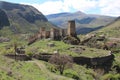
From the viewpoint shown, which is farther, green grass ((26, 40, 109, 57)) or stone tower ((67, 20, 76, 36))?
stone tower ((67, 20, 76, 36))

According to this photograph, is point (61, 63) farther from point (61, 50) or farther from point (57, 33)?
point (57, 33)

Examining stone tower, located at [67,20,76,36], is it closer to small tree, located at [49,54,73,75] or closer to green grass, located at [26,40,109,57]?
green grass, located at [26,40,109,57]

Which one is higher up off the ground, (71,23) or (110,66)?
(71,23)

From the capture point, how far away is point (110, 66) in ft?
327

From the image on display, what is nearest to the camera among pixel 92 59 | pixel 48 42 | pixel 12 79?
pixel 12 79

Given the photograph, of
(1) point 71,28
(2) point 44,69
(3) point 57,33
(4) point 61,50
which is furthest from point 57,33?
(2) point 44,69

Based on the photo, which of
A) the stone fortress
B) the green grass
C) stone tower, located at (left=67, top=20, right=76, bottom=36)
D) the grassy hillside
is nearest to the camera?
the grassy hillside

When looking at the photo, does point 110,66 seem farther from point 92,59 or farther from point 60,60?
point 60,60

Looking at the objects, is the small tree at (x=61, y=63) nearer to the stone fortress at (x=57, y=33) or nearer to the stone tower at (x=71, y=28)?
the stone fortress at (x=57, y=33)

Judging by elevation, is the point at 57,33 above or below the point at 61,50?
above

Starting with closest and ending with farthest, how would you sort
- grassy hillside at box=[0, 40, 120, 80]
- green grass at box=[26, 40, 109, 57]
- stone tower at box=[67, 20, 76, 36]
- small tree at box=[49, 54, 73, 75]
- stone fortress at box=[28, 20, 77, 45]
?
grassy hillside at box=[0, 40, 120, 80] < small tree at box=[49, 54, 73, 75] < green grass at box=[26, 40, 109, 57] < stone fortress at box=[28, 20, 77, 45] < stone tower at box=[67, 20, 76, 36]

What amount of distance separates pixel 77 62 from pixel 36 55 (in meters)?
12.4

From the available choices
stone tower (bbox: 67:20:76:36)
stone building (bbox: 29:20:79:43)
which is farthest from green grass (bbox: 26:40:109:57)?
stone tower (bbox: 67:20:76:36)

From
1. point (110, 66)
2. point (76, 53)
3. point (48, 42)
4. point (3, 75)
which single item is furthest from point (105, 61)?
point (3, 75)
